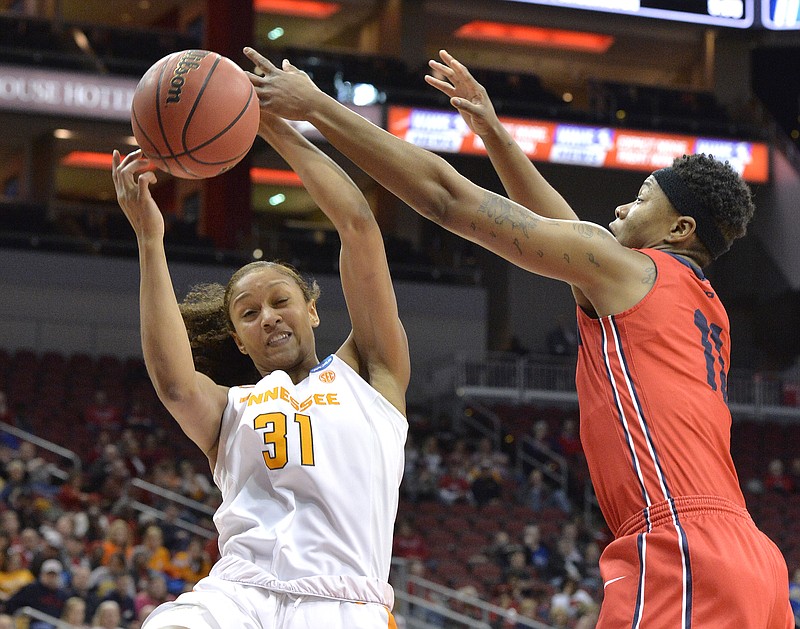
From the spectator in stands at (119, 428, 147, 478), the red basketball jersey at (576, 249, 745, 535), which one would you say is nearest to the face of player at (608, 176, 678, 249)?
the red basketball jersey at (576, 249, 745, 535)

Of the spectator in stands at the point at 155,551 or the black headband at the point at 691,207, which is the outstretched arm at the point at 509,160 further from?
the spectator in stands at the point at 155,551

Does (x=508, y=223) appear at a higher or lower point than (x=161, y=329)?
higher

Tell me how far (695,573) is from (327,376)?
115 centimetres

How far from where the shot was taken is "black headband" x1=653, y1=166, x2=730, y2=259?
2.99m

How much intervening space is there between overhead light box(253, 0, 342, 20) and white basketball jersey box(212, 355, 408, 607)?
72.4 ft

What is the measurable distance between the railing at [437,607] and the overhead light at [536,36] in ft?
51.1

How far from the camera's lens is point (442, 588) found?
11.6 metres

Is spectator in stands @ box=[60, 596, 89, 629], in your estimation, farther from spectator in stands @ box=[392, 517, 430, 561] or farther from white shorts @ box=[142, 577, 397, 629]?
white shorts @ box=[142, 577, 397, 629]

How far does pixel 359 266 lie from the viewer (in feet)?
11.1

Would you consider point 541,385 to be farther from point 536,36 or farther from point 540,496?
point 536,36

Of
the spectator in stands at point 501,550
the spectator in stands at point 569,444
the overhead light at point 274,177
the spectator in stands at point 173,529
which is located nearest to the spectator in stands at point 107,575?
the spectator in stands at point 173,529

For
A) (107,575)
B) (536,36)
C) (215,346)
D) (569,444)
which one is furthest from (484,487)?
(536,36)

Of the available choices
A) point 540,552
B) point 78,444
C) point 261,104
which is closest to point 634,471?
point 261,104

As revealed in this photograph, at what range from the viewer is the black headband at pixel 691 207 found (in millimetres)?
2986
